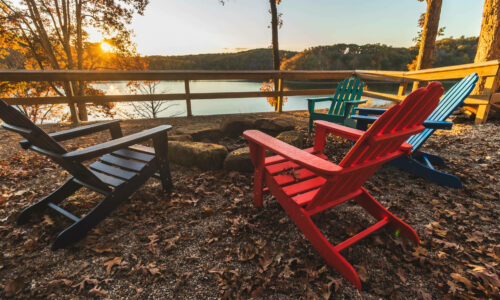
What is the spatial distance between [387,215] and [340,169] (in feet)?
3.28

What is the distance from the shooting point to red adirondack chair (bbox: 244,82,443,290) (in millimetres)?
1182

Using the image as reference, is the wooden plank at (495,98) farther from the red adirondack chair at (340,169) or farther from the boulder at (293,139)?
the red adirondack chair at (340,169)

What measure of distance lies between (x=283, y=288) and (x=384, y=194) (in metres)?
1.70

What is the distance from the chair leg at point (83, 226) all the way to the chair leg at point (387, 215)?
2113 millimetres

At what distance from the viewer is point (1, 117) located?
4.60 ft

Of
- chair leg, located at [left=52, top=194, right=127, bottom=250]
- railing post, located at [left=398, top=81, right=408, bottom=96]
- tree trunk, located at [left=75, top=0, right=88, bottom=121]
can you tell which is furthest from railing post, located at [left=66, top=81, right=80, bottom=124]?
railing post, located at [left=398, top=81, right=408, bottom=96]

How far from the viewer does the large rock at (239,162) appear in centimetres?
290

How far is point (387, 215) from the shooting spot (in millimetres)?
1755

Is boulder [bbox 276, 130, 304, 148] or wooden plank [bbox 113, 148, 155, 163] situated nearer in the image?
wooden plank [bbox 113, 148, 155, 163]

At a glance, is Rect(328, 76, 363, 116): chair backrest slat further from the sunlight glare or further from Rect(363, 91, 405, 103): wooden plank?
the sunlight glare

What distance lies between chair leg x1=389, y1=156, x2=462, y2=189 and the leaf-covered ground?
98 millimetres

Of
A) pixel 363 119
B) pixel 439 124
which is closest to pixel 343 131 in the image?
pixel 363 119

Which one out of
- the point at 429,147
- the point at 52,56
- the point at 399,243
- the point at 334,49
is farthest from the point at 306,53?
the point at 399,243

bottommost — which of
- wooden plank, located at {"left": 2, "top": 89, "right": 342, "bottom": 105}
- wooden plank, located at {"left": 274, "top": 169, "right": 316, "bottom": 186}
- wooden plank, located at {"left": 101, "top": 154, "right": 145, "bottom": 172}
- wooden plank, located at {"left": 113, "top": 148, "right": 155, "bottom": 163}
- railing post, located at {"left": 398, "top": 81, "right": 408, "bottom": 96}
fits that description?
wooden plank, located at {"left": 274, "top": 169, "right": 316, "bottom": 186}
